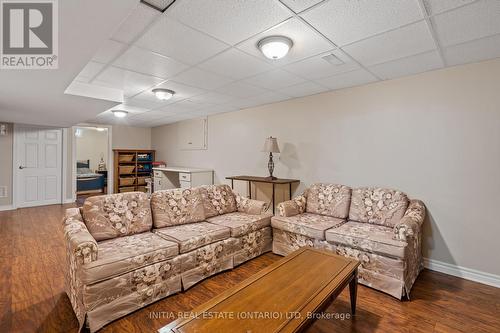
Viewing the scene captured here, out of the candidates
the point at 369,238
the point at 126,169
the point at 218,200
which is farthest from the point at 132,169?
the point at 369,238

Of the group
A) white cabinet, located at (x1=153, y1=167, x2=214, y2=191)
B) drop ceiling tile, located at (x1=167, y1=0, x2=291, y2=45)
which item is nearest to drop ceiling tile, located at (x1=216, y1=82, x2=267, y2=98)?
drop ceiling tile, located at (x1=167, y1=0, x2=291, y2=45)

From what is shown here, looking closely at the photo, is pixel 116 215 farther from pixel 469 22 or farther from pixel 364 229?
pixel 469 22

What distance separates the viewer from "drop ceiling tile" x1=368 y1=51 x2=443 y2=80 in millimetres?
2402

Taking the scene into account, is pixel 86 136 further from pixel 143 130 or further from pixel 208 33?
pixel 208 33

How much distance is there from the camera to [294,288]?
1544mm

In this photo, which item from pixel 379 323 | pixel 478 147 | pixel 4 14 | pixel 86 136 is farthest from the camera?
pixel 86 136

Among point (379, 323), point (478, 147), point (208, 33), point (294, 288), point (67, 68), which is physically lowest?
point (379, 323)

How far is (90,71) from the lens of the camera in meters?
2.70

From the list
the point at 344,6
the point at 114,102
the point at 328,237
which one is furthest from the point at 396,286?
the point at 114,102

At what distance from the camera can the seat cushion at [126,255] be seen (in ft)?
5.85

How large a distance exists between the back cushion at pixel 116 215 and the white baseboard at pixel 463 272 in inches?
125

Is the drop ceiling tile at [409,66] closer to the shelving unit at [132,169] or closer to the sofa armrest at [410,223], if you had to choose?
the sofa armrest at [410,223]

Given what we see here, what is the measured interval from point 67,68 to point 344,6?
7.08 ft

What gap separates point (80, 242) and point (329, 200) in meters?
2.75
